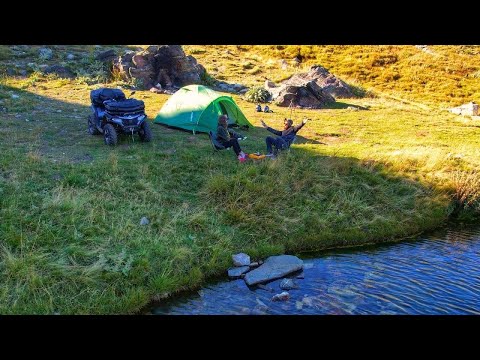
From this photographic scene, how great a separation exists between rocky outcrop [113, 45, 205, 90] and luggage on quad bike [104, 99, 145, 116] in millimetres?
11324

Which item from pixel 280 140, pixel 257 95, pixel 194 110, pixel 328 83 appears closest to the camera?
pixel 280 140

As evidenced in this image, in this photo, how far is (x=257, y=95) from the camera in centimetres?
2717

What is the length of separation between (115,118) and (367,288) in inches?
423

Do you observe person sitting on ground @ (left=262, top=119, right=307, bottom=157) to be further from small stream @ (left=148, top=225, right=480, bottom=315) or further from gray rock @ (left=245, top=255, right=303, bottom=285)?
gray rock @ (left=245, top=255, right=303, bottom=285)

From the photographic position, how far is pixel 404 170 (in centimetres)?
1514

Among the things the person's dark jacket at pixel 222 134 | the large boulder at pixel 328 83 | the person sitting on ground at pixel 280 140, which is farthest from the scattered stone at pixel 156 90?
the person sitting on ground at pixel 280 140

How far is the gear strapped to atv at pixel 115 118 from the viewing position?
15.7 meters

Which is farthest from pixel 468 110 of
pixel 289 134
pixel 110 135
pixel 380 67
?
pixel 110 135

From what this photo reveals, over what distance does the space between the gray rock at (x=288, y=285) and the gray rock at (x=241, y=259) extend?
1.13m

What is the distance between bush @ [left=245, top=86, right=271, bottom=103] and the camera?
2714 centimetres

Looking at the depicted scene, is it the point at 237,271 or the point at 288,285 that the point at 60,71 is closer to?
the point at 237,271

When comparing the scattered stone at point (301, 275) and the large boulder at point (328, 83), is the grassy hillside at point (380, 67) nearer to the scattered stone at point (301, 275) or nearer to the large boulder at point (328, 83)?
the large boulder at point (328, 83)

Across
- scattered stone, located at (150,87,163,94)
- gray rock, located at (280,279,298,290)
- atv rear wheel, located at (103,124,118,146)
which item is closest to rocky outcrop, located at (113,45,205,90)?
scattered stone, located at (150,87,163,94)

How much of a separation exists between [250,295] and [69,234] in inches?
171
